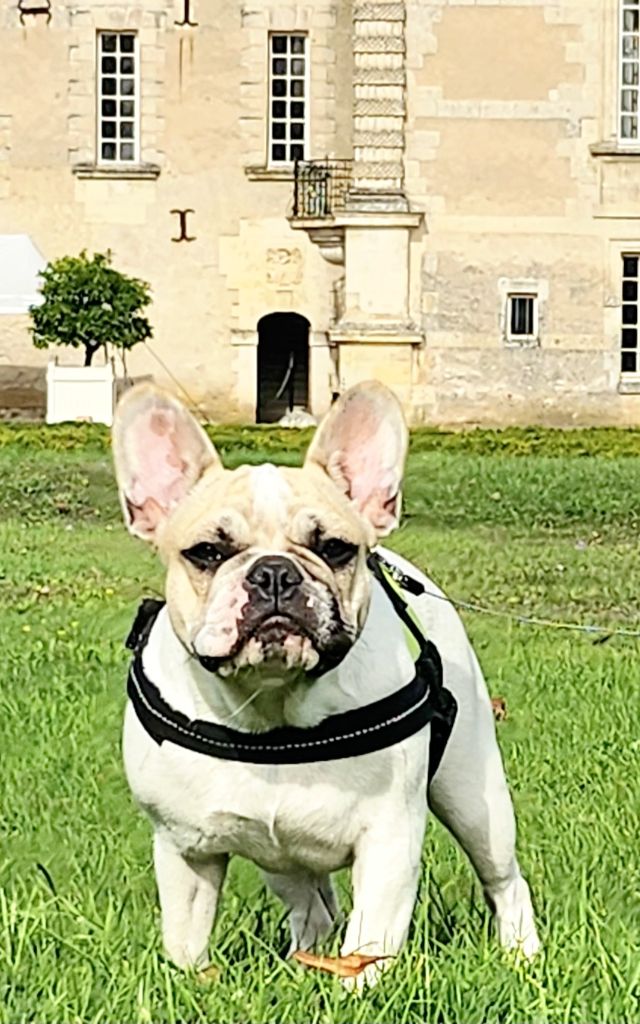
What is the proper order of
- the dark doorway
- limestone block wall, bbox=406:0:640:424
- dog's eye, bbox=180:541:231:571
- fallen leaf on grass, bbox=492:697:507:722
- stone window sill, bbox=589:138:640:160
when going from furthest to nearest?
1. the dark doorway
2. stone window sill, bbox=589:138:640:160
3. limestone block wall, bbox=406:0:640:424
4. fallen leaf on grass, bbox=492:697:507:722
5. dog's eye, bbox=180:541:231:571

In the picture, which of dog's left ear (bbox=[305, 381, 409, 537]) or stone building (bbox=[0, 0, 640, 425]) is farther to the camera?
stone building (bbox=[0, 0, 640, 425])

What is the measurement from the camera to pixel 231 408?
39.5m

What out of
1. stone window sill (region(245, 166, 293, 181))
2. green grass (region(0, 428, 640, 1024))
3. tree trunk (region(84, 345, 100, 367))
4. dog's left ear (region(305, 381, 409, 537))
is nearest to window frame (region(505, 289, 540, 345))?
stone window sill (region(245, 166, 293, 181))

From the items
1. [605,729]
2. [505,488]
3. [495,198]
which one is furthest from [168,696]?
[495,198]

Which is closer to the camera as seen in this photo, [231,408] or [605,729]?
[605,729]

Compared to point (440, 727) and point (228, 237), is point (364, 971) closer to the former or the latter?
point (440, 727)

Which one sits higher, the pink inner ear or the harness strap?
the pink inner ear

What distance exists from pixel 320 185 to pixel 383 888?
33.6m

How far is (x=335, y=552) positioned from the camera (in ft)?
15.0

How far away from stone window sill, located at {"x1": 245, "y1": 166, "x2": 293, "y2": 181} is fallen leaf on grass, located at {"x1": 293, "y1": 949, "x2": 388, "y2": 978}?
35.1 m

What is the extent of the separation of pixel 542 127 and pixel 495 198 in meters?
1.22

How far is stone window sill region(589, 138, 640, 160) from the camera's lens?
116ft

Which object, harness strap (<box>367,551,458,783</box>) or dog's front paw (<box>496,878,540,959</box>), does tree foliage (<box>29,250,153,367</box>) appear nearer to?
dog's front paw (<box>496,878,540,959</box>)

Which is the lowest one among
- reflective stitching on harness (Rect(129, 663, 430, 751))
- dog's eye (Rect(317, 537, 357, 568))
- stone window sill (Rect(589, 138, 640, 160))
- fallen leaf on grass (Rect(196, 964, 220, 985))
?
Result: fallen leaf on grass (Rect(196, 964, 220, 985))
